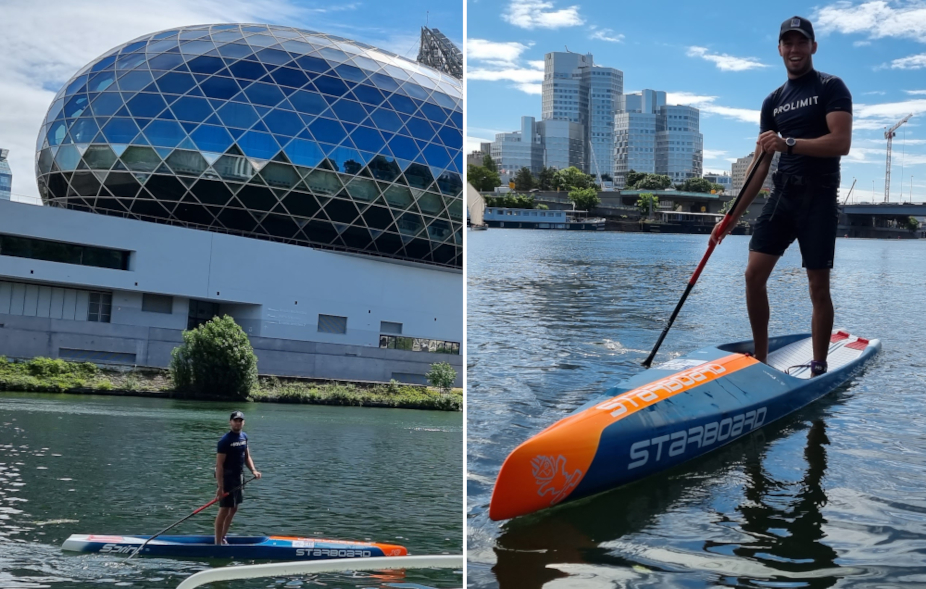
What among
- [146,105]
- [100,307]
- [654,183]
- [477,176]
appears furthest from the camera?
[654,183]

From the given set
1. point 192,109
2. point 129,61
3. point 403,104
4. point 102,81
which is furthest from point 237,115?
point 403,104

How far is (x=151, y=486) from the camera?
973cm

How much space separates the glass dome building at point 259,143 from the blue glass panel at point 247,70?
0.06m

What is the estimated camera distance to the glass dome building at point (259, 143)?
35625mm

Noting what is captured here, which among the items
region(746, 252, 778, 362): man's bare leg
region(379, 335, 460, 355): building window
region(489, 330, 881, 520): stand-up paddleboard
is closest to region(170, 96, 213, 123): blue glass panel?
region(379, 335, 460, 355): building window

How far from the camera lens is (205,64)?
122 ft

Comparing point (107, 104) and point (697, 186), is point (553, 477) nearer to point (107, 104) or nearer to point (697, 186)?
point (107, 104)

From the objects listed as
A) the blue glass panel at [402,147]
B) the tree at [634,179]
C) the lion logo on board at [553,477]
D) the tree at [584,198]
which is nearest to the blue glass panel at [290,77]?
the blue glass panel at [402,147]

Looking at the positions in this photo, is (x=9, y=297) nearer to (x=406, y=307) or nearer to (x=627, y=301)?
(x=406, y=307)

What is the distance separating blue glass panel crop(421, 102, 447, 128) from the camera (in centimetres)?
3966

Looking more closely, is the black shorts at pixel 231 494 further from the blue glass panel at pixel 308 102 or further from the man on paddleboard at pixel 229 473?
the blue glass panel at pixel 308 102

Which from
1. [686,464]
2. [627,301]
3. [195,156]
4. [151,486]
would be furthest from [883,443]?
[195,156]

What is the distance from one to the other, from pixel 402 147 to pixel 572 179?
5089cm

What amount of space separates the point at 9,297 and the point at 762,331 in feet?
100
